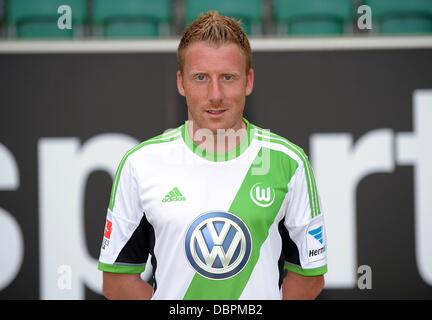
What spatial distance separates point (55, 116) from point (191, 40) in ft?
6.52

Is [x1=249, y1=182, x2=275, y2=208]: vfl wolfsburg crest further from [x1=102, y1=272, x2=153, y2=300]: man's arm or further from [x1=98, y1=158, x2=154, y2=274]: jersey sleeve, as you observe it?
[x1=102, y1=272, x2=153, y2=300]: man's arm

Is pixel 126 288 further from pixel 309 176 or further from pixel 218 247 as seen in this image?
pixel 309 176

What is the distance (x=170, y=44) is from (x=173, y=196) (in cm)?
192

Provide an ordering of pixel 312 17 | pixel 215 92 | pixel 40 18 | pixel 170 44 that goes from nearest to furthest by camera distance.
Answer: pixel 215 92 → pixel 170 44 → pixel 40 18 → pixel 312 17

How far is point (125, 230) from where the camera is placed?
1.88 m

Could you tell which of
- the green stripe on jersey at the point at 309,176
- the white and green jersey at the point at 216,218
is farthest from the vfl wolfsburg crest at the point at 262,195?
the green stripe on jersey at the point at 309,176

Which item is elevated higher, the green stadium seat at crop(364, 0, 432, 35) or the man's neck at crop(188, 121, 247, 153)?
the green stadium seat at crop(364, 0, 432, 35)

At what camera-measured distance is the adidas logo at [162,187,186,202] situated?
1824mm

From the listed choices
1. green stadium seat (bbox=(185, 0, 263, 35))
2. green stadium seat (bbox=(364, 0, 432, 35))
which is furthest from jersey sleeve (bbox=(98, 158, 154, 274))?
green stadium seat (bbox=(364, 0, 432, 35))

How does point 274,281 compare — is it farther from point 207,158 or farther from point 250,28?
point 250,28

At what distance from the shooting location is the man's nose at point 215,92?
5.83ft

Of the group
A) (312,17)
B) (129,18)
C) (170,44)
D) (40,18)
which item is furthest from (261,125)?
(40,18)

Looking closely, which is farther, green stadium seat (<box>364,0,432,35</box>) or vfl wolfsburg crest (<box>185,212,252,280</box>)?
green stadium seat (<box>364,0,432,35</box>)

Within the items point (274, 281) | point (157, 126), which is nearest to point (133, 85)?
point (157, 126)
